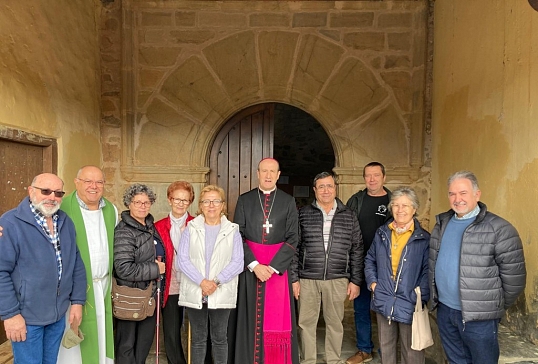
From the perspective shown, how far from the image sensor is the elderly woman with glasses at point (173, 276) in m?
2.99

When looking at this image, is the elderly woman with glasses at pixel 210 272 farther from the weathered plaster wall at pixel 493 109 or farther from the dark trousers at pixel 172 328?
the weathered plaster wall at pixel 493 109

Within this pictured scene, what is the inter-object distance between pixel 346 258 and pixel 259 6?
9.70 feet

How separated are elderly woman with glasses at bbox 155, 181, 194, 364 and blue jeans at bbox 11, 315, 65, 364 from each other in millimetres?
760

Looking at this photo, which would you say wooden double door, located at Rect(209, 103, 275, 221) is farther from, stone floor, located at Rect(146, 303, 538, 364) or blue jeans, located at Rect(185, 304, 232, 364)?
blue jeans, located at Rect(185, 304, 232, 364)

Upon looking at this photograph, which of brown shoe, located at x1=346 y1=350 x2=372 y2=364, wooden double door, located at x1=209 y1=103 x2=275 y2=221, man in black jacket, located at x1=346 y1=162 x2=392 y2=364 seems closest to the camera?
brown shoe, located at x1=346 y1=350 x2=372 y2=364

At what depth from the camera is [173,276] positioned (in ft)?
9.89

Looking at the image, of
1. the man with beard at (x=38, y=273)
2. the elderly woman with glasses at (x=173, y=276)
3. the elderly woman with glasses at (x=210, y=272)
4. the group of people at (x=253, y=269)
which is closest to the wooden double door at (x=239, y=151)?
the group of people at (x=253, y=269)

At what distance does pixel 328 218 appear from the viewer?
10.3 ft

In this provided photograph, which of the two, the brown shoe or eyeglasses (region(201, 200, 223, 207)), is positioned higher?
eyeglasses (region(201, 200, 223, 207))

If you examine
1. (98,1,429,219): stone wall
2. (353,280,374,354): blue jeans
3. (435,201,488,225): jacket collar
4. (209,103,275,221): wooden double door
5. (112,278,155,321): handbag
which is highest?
(98,1,429,219): stone wall

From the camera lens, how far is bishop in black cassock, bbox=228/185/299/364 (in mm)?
2969

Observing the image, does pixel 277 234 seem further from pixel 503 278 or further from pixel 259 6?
pixel 259 6

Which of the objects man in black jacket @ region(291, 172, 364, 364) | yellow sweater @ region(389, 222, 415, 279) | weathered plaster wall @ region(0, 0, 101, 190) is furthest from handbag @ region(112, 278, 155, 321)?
yellow sweater @ region(389, 222, 415, 279)

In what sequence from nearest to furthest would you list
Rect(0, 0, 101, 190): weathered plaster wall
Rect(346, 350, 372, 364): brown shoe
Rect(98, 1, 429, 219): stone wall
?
Rect(0, 0, 101, 190): weathered plaster wall, Rect(346, 350, 372, 364): brown shoe, Rect(98, 1, 429, 219): stone wall
